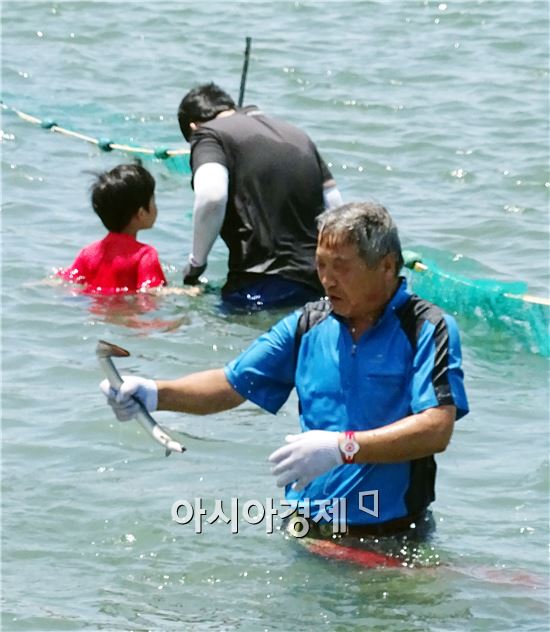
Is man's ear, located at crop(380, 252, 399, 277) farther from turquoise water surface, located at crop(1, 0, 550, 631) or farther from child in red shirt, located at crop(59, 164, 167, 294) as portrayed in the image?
child in red shirt, located at crop(59, 164, 167, 294)

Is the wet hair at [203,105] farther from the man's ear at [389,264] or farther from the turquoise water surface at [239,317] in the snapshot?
the man's ear at [389,264]

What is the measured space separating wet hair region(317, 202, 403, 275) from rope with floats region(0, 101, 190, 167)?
225 inches

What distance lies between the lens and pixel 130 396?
16.1ft

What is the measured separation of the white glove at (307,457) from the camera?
186 inches

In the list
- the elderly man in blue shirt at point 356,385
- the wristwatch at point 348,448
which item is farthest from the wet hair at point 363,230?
the wristwatch at point 348,448

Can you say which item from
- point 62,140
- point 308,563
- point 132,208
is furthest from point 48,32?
point 308,563

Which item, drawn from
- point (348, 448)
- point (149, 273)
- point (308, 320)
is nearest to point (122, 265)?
point (149, 273)

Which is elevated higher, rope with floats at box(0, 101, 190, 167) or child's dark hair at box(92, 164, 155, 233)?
child's dark hair at box(92, 164, 155, 233)

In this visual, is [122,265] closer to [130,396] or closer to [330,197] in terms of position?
[330,197]

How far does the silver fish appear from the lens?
474cm

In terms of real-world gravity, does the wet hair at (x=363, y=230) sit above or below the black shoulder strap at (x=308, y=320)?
above

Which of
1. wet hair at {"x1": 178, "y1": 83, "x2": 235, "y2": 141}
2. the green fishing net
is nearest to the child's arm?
wet hair at {"x1": 178, "y1": 83, "x2": 235, "y2": 141}

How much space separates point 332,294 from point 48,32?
1239 cm

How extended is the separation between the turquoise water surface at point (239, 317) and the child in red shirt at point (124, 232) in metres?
0.15
